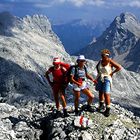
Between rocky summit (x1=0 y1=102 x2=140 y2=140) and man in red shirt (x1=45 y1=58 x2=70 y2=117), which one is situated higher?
man in red shirt (x1=45 y1=58 x2=70 y2=117)

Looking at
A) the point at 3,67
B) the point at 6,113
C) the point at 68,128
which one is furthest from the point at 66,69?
the point at 3,67

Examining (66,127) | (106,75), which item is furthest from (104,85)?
(66,127)

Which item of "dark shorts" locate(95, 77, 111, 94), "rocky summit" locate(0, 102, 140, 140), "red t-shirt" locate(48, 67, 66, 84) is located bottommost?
"rocky summit" locate(0, 102, 140, 140)

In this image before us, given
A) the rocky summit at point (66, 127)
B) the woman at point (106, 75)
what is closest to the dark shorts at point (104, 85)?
the woman at point (106, 75)

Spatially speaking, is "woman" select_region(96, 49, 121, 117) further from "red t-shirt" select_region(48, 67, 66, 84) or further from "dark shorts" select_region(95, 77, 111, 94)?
"red t-shirt" select_region(48, 67, 66, 84)

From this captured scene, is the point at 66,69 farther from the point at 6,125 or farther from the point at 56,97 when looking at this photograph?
the point at 6,125

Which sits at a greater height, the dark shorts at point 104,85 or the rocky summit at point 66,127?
the dark shorts at point 104,85

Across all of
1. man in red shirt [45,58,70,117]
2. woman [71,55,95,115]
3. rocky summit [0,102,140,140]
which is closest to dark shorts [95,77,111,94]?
woman [71,55,95,115]

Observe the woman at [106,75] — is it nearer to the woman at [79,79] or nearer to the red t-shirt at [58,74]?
the woman at [79,79]

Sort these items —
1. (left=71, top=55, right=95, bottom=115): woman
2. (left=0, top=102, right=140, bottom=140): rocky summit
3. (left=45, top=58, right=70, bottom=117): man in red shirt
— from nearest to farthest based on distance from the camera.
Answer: (left=0, top=102, right=140, bottom=140): rocky summit < (left=71, top=55, right=95, bottom=115): woman < (left=45, top=58, right=70, bottom=117): man in red shirt

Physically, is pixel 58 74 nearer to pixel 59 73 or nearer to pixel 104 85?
pixel 59 73

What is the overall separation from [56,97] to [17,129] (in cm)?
293

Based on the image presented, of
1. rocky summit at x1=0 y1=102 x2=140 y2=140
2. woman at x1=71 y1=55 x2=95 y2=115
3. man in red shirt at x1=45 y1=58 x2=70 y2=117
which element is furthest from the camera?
man in red shirt at x1=45 y1=58 x2=70 y2=117

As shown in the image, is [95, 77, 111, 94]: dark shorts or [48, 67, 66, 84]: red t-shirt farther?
[48, 67, 66, 84]: red t-shirt
